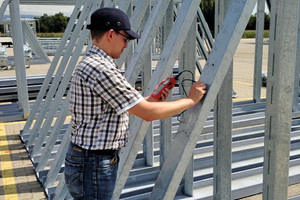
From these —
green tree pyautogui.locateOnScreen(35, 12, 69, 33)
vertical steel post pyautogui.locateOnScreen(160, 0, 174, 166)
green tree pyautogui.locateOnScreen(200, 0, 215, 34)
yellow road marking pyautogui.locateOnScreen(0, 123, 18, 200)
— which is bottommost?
yellow road marking pyautogui.locateOnScreen(0, 123, 18, 200)

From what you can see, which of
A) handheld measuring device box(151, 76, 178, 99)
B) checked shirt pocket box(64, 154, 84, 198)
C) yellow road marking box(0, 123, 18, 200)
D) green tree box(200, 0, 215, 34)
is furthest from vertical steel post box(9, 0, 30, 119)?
green tree box(200, 0, 215, 34)

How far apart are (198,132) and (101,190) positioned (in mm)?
691

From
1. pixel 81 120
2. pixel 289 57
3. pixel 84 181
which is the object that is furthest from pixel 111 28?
pixel 289 57

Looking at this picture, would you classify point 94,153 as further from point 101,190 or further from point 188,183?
point 188,183

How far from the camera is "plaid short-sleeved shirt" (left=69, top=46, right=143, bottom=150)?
76.0 inches

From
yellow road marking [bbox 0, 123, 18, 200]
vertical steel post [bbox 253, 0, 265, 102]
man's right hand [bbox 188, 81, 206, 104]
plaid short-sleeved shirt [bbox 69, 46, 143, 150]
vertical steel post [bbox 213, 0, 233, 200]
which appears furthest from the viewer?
vertical steel post [bbox 253, 0, 265, 102]

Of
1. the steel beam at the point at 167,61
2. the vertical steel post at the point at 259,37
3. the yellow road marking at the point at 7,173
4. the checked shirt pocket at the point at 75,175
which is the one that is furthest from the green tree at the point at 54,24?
the checked shirt pocket at the point at 75,175

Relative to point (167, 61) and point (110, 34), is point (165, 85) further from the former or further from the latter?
point (110, 34)

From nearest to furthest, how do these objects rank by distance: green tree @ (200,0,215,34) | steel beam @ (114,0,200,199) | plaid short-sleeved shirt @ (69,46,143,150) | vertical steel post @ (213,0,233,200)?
plaid short-sleeved shirt @ (69,46,143,150) < steel beam @ (114,0,200,199) < vertical steel post @ (213,0,233,200) < green tree @ (200,0,215,34)

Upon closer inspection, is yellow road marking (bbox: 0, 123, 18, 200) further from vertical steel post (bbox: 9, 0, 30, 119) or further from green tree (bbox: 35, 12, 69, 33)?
green tree (bbox: 35, 12, 69, 33)

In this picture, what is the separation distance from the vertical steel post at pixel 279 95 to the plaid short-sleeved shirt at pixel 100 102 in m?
0.93

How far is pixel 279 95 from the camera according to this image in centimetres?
226

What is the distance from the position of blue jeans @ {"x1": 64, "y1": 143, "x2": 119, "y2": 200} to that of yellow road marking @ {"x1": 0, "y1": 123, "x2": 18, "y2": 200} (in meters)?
2.47

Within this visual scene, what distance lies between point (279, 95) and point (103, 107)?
112 cm
